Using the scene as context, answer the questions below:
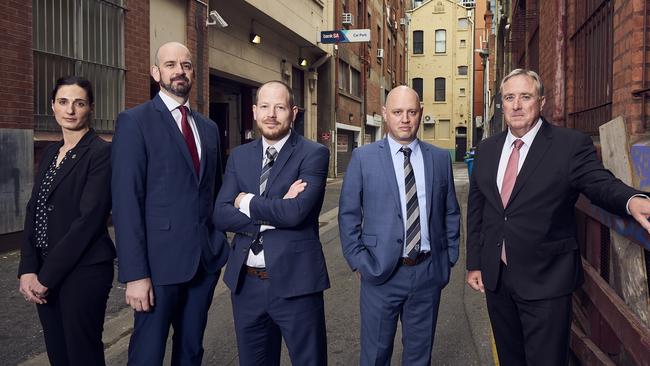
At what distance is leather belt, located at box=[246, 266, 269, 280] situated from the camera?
293cm

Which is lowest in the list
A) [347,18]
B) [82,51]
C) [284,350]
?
[284,350]

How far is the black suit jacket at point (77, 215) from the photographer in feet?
9.32

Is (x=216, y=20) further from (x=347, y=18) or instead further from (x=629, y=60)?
(x=347, y=18)

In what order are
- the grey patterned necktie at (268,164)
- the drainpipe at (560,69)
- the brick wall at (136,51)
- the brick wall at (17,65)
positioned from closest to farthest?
the grey patterned necktie at (268,164) < the drainpipe at (560,69) < the brick wall at (17,65) < the brick wall at (136,51)

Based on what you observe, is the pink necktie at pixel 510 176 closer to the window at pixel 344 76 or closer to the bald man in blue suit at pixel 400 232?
the bald man in blue suit at pixel 400 232

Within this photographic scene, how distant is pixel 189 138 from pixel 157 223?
0.51 metres

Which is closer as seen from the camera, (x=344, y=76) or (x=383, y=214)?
(x=383, y=214)

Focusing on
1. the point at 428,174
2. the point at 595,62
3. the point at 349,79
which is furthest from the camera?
the point at 349,79

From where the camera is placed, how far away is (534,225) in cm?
287

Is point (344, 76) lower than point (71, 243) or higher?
higher

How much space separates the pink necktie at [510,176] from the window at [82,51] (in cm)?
705

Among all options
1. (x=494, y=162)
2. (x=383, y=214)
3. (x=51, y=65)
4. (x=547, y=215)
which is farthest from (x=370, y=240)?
(x=51, y=65)

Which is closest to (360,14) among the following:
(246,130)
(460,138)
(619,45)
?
(246,130)

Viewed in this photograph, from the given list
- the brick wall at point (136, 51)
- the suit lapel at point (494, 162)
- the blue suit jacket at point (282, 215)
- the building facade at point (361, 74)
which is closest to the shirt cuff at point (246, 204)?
the blue suit jacket at point (282, 215)
